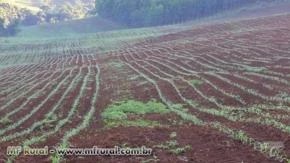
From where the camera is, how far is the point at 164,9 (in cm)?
11238

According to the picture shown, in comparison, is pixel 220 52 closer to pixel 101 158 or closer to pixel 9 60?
pixel 101 158

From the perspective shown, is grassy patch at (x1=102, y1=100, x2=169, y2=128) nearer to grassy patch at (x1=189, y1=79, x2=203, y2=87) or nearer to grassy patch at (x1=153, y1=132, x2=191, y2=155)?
grassy patch at (x1=153, y1=132, x2=191, y2=155)

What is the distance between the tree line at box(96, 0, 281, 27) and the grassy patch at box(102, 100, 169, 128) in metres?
88.5

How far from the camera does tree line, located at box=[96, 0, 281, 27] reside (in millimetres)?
107875

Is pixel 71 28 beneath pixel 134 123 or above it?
beneath

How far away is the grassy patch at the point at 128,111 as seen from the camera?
17625 mm

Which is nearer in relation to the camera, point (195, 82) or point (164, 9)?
point (195, 82)

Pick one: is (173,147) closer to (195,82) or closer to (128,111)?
(128,111)

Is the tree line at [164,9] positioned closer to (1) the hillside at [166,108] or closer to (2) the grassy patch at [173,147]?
(1) the hillside at [166,108]

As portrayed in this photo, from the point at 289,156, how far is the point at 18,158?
24.7ft

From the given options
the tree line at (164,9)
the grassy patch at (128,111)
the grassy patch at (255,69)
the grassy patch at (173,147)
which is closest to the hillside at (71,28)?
the tree line at (164,9)

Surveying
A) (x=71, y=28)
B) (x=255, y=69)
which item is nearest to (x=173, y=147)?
(x=255, y=69)

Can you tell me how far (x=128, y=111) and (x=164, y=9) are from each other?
94303mm

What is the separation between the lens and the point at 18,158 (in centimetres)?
1280
